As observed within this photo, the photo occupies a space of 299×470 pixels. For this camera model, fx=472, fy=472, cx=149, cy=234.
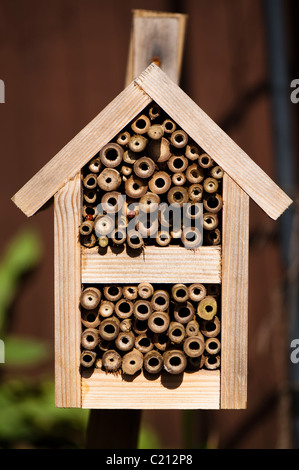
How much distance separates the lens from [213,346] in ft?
3.11

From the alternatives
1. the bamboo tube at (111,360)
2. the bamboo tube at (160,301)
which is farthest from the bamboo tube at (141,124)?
the bamboo tube at (111,360)

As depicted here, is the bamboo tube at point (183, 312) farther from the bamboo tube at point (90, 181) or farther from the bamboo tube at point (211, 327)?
the bamboo tube at point (90, 181)

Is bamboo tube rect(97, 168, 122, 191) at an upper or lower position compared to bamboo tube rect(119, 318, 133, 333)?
upper

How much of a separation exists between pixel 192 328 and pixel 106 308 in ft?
0.57

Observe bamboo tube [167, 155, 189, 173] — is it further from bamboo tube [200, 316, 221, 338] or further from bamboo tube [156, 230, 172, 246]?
bamboo tube [200, 316, 221, 338]

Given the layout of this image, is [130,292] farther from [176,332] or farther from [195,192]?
[195,192]

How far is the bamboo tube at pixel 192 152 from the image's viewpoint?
914 mm

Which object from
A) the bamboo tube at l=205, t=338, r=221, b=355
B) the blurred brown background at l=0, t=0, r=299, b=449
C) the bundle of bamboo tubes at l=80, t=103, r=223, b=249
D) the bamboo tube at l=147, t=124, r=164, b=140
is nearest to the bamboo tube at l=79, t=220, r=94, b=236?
the bundle of bamboo tubes at l=80, t=103, r=223, b=249

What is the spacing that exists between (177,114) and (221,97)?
1.31 m

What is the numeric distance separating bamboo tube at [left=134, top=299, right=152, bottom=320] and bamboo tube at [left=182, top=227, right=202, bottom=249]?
14 centimetres

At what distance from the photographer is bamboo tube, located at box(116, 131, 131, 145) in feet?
2.98

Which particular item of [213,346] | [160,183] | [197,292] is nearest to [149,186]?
[160,183]
